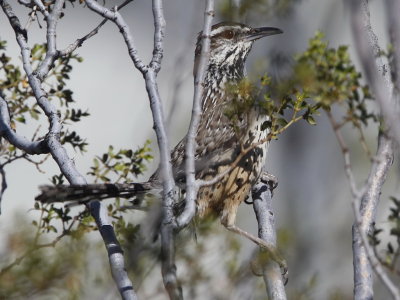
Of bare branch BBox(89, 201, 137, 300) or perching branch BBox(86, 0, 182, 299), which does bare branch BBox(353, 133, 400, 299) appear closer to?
perching branch BBox(86, 0, 182, 299)

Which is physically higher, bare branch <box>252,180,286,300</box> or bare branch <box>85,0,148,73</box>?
bare branch <box>85,0,148,73</box>

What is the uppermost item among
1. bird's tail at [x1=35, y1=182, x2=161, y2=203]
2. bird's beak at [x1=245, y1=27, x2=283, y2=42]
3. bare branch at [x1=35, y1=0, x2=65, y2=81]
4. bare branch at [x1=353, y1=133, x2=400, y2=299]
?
bird's beak at [x1=245, y1=27, x2=283, y2=42]

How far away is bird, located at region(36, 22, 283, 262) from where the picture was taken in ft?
11.6

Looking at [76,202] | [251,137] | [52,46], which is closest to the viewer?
[76,202]

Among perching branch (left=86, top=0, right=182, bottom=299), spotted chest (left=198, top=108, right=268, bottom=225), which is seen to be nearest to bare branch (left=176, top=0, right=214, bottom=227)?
perching branch (left=86, top=0, right=182, bottom=299)

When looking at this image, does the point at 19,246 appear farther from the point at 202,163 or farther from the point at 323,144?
the point at 323,144

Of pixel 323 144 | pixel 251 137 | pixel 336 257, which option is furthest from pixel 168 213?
pixel 323 144

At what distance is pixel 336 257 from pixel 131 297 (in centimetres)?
259

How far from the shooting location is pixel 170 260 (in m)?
2.01

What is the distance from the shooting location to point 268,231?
124 inches

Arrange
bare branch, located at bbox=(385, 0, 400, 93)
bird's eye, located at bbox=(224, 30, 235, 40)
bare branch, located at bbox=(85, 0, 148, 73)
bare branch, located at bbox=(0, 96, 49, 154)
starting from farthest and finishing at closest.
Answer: bird's eye, located at bbox=(224, 30, 235, 40), bare branch, located at bbox=(0, 96, 49, 154), bare branch, located at bbox=(85, 0, 148, 73), bare branch, located at bbox=(385, 0, 400, 93)

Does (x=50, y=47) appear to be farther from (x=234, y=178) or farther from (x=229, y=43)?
(x=229, y=43)

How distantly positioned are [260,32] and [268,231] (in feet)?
3.91

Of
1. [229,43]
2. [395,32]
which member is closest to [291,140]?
[229,43]
